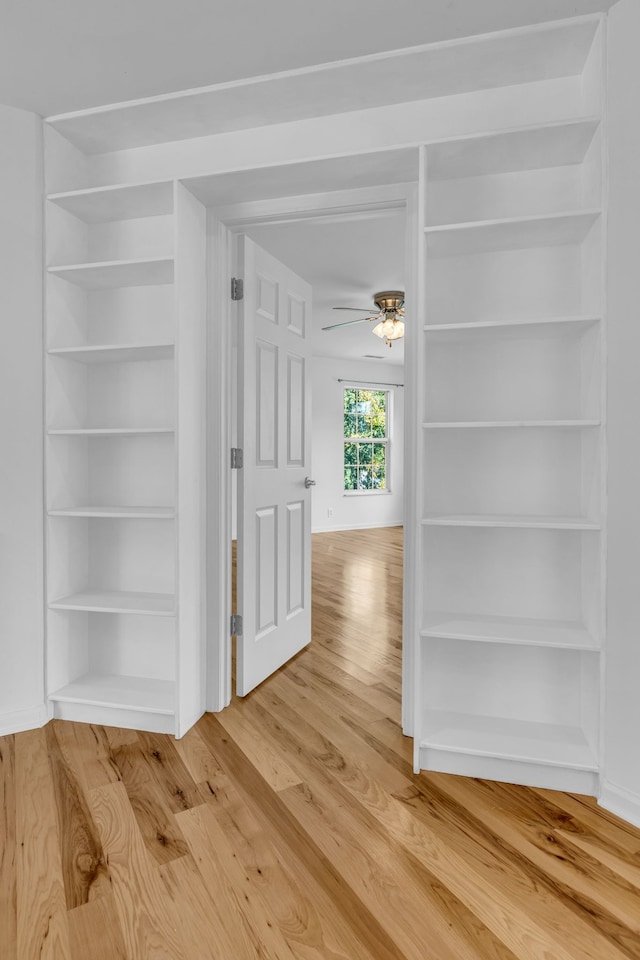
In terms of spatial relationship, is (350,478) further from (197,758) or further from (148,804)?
(148,804)

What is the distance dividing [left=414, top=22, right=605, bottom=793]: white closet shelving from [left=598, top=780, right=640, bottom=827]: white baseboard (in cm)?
6

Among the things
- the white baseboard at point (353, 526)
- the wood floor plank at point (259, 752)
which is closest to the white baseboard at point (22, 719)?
the wood floor plank at point (259, 752)

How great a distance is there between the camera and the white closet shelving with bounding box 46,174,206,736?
6.79ft

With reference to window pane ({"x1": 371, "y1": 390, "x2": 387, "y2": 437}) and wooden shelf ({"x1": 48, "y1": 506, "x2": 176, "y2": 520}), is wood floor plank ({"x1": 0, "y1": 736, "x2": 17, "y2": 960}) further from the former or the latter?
window pane ({"x1": 371, "y1": 390, "x2": 387, "y2": 437})

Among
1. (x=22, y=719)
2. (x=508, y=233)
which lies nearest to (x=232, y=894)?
(x=22, y=719)

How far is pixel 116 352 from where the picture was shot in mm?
2143

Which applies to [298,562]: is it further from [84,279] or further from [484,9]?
[484,9]

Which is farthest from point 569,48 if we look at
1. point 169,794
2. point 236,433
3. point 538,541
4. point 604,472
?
point 169,794

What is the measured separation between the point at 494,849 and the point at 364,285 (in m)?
4.18

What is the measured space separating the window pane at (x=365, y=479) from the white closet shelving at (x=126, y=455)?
20.6ft

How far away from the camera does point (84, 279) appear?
2211 millimetres

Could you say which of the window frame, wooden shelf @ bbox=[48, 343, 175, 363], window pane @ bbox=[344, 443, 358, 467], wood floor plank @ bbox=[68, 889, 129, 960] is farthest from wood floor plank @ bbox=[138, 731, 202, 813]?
→ window pane @ bbox=[344, 443, 358, 467]

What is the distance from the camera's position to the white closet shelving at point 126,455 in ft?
6.79

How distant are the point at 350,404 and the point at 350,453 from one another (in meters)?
0.77
